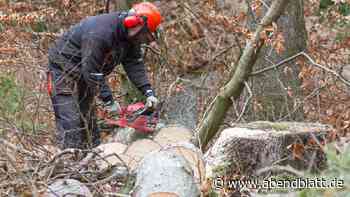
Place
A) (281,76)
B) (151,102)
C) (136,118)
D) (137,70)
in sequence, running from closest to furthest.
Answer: (151,102) → (136,118) → (137,70) → (281,76)

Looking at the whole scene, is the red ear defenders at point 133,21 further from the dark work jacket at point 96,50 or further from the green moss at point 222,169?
the green moss at point 222,169

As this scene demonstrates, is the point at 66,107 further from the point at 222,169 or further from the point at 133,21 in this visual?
the point at 222,169

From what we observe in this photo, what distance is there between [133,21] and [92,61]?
57 centimetres

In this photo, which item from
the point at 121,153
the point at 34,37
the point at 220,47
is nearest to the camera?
the point at 121,153

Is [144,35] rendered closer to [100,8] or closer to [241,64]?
[241,64]

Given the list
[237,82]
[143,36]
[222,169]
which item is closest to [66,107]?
[143,36]

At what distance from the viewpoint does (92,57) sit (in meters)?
7.18

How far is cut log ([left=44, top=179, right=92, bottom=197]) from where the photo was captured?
4.86 m

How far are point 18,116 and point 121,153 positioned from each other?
1.31 meters

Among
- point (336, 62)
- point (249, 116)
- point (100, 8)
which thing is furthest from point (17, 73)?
point (336, 62)

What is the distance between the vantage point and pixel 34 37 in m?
10.9

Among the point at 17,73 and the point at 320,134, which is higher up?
the point at 320,134

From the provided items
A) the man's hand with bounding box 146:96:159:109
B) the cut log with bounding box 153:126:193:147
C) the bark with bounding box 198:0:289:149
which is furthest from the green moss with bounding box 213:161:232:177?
the cut log with bounding box 153:126:193:147

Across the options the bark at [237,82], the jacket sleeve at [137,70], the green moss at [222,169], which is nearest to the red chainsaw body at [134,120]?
the jacket sleeve at [137,70]
